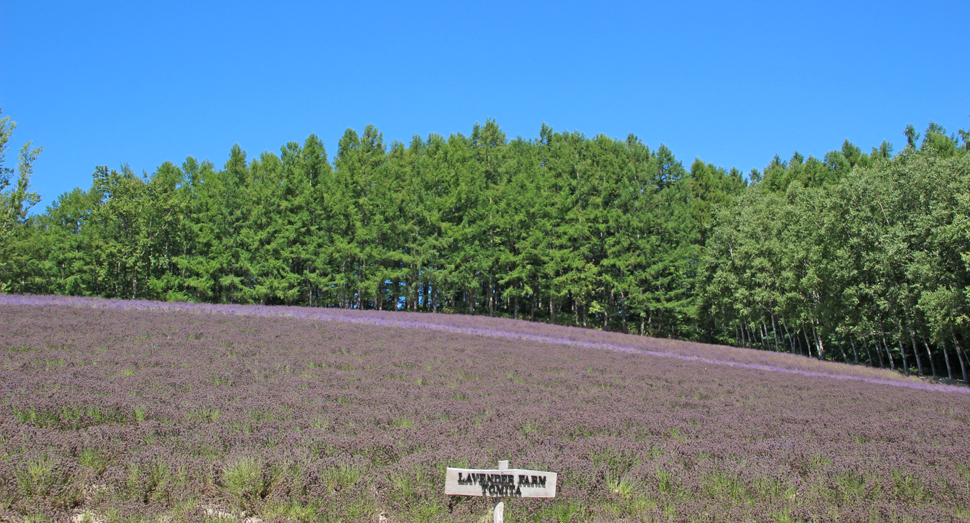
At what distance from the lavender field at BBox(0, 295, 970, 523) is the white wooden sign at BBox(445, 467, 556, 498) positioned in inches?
51.5

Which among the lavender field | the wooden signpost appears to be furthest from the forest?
the wooden signpost

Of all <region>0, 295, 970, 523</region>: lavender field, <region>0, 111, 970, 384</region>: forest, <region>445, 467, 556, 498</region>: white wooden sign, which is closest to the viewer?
<region>445, 467, 556, 498</region>: white wooden sign

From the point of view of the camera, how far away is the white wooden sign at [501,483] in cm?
476

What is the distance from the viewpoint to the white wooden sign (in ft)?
15.6

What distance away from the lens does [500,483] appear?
4855 millimetres

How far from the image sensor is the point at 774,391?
1669 centimetres

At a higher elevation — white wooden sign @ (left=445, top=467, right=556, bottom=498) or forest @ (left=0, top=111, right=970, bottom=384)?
forest @ (left=0, top=111, right=970, bottom=384)

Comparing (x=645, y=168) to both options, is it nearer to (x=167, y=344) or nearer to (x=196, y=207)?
(x=196, y=207)

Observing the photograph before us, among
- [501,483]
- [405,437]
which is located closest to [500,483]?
[501,483]

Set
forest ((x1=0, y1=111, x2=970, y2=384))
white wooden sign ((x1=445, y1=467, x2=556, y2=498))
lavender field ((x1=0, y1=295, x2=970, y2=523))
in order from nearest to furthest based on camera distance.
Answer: white wooden sign ((x1=445, y1=467, x2=556, y2=498)), lavender field ((x1=0, y1=295, x2=970, y2=523)), forest ((x1=0, y1=111, x2=970, y2=384))

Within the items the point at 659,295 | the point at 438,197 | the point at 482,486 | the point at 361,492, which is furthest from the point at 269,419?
the point at 659,295

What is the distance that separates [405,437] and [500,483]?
3477 mm

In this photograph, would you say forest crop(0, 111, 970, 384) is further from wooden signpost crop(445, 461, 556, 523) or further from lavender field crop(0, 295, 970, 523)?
wooden signpost crop(445, 461, 556, 523)

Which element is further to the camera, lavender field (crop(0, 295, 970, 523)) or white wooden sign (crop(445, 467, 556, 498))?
lavender field (crop(0, 295, 970, 523))
